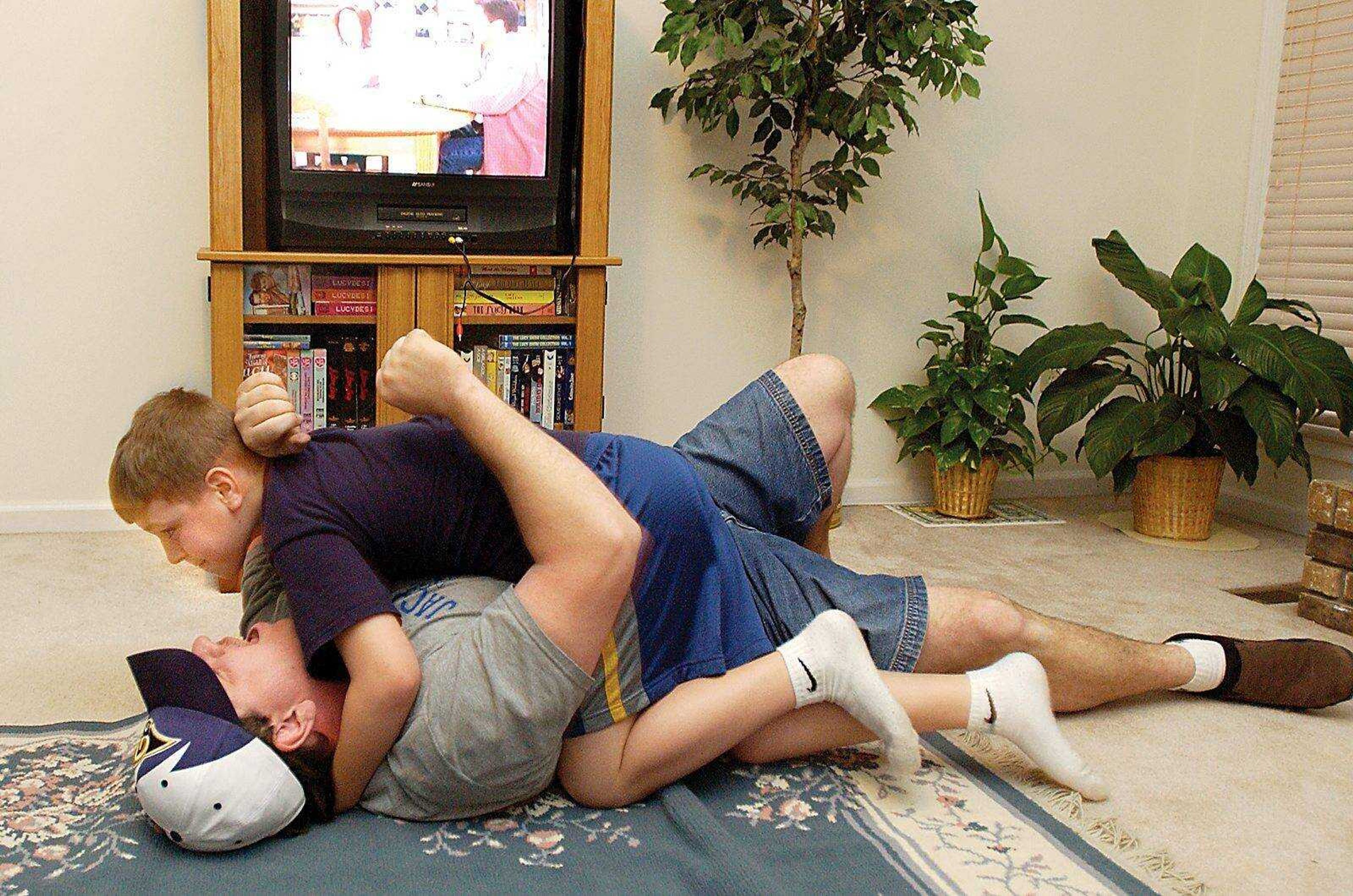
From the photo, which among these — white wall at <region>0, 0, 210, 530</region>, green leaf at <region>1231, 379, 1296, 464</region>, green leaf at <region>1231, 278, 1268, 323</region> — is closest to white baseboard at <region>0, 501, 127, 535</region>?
white wall at <region>0, 0, 210, 530</region>

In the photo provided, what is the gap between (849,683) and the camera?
1746 mm

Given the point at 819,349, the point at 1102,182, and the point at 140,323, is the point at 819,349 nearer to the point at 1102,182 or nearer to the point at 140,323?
the point at 1102,182

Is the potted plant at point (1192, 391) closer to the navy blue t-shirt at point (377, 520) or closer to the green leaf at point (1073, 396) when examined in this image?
the green leaf at point (1073, 396)

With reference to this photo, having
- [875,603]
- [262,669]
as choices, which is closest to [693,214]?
[875,603]

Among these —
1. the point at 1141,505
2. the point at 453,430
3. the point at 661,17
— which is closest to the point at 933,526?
the point at 1141,505

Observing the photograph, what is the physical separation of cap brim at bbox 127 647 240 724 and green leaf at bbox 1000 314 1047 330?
300 centimetres

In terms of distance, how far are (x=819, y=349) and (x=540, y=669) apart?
107 inches

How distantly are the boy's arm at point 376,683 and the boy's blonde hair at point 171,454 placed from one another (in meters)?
0.32

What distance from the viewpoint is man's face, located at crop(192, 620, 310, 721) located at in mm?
1612

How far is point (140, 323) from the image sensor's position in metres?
3.46

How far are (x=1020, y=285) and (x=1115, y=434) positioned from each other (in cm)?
59

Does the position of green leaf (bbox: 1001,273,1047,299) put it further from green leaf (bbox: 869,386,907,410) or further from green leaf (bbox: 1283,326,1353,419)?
green leaf (bbox: 1283,326,1353,419)

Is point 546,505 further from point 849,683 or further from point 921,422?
point 921,422

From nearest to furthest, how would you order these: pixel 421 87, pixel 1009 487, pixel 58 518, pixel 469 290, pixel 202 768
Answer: pixel 202 768, pixel 421 87, pixel 469 290, pixel 58 518, pixel 1009 487
